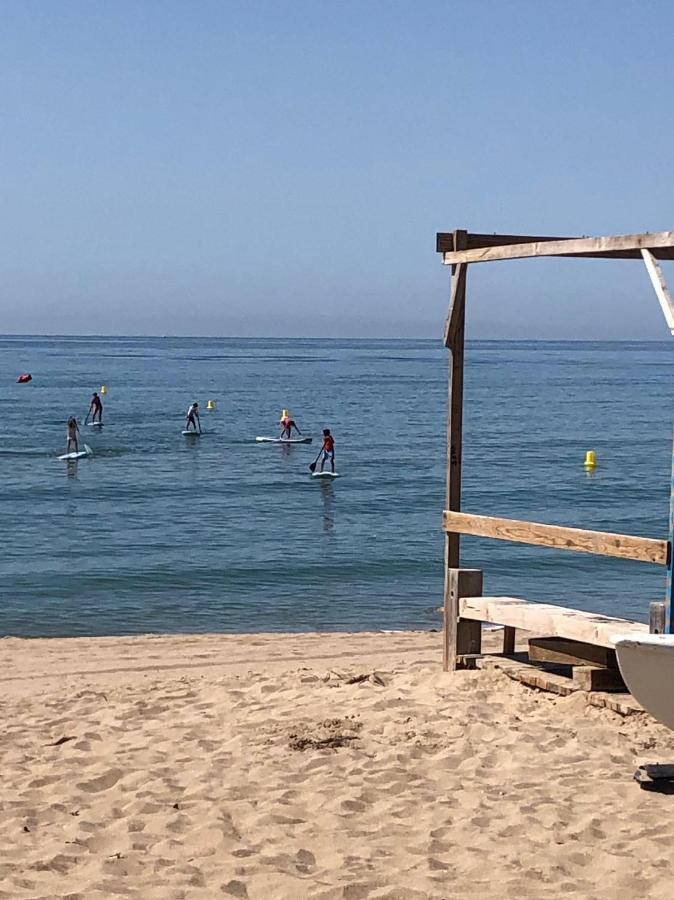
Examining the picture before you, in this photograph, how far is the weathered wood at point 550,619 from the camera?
25.3 feet

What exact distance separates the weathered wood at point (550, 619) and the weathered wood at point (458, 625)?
67 mm

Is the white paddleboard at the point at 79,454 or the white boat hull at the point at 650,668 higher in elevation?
the white boat hull at the point at 650,668

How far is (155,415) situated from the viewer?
171ft

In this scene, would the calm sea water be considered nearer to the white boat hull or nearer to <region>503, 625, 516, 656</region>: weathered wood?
<region>503, 625, 516, 656</region>: weathered wood

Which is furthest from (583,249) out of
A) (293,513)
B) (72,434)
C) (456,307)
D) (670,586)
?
(72,434)

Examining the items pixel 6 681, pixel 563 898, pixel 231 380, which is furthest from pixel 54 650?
pixel 231 380

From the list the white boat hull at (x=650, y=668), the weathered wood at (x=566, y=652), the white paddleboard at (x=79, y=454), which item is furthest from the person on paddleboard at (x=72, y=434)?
the white boat hull at (x=650, y=668)

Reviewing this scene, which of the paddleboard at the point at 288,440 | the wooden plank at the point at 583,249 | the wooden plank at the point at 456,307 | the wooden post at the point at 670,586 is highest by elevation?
the wooden plank at the point at 583,249

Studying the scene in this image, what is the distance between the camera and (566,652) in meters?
8.57

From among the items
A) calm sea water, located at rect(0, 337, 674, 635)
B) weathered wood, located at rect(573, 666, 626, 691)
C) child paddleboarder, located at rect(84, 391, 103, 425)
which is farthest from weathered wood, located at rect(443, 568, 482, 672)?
child paddleboarder, located at rect(84, 391, 103, 425)

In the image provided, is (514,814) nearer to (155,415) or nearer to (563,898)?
(563,898)

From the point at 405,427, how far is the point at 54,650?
119 ft

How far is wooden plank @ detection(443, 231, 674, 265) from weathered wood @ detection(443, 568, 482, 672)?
2302mm

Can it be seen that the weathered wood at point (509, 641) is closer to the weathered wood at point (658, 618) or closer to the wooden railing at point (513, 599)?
the wooden railing at point (513, 599)
